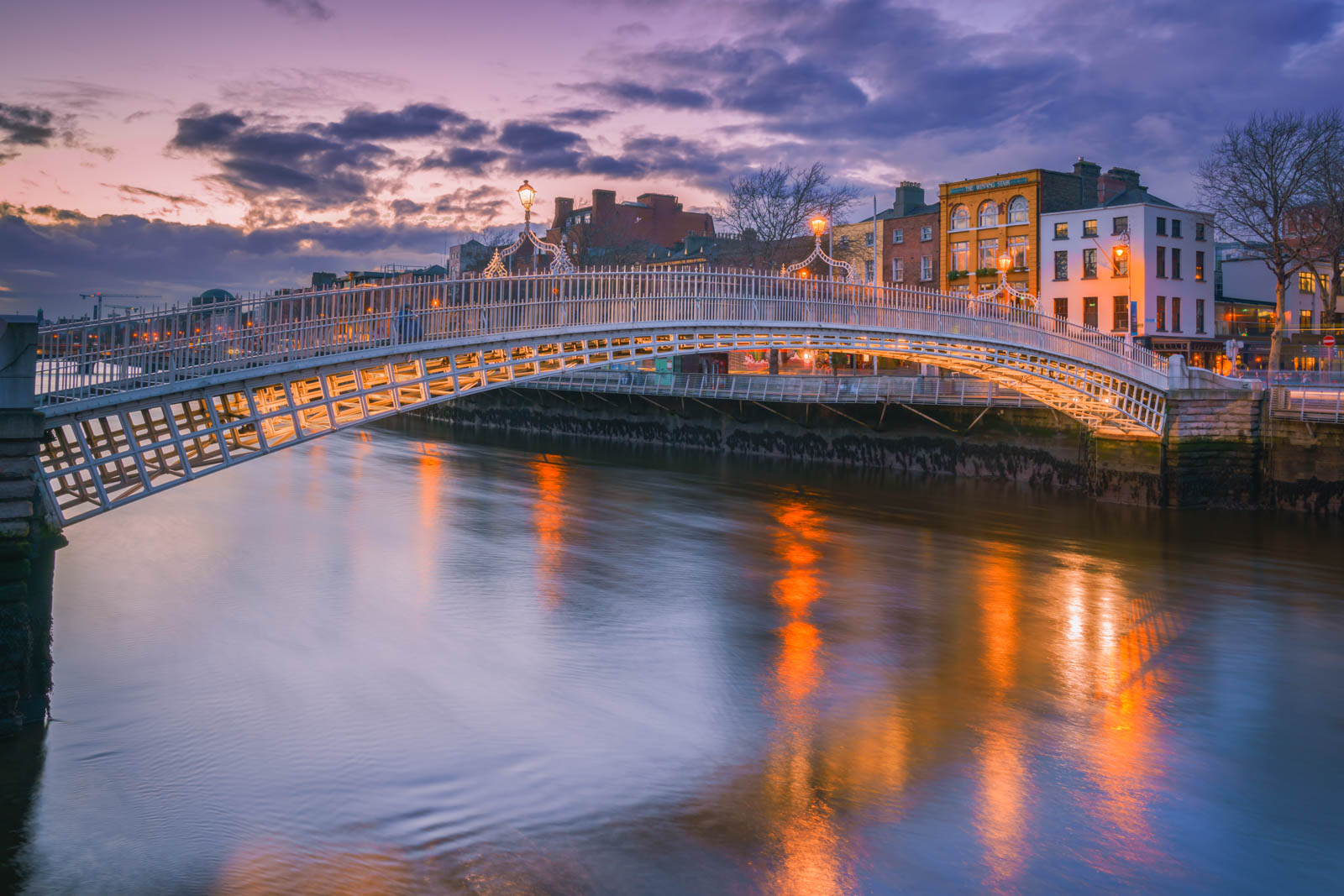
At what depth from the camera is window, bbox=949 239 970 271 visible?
154 feet

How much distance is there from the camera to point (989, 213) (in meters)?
46.0

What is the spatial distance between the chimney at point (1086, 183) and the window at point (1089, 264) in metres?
3.45

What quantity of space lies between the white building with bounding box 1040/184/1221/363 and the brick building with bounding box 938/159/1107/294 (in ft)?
2.69

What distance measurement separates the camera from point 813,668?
13.5 meters

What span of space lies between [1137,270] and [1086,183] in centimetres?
603

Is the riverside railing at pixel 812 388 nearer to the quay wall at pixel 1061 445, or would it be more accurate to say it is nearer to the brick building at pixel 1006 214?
the quay wall at pixel 1061 445

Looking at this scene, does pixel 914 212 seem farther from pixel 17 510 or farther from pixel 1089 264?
pixel 17 510

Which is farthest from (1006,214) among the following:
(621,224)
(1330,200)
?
(621,224)

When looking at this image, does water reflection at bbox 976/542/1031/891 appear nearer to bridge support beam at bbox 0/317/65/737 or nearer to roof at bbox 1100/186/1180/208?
bridge support beam at bbox 0/317/65/737

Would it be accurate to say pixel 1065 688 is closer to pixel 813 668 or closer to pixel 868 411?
pixel 813 668

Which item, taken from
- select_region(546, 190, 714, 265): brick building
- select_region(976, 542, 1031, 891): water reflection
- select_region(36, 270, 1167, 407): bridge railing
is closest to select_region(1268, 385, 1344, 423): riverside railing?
select_region(36, 270, 1167, 407): bridge railing

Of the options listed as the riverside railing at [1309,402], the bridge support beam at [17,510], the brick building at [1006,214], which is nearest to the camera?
the bridge support beam at [17,510]

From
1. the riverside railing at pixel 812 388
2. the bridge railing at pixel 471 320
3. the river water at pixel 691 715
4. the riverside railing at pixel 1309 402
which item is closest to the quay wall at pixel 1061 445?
the riverside railing at pixel 1309 402

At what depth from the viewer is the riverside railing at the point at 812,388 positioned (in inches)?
1240
